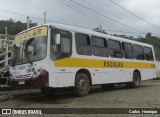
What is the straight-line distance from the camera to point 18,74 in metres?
13.5

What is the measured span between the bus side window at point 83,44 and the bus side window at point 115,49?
2.29 m

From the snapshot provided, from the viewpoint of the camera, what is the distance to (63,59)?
1345 cm

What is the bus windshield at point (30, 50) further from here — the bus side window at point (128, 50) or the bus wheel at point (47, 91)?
the bus side window at point (128, 50)

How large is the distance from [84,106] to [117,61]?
713 cm

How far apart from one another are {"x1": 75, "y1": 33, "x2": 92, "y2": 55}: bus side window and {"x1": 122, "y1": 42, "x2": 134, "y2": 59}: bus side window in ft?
13.9

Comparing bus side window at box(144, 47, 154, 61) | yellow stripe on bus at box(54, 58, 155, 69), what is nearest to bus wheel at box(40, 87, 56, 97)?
yellow stripe on bus at box(54, 58, 155, 69)

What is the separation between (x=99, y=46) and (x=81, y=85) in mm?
2842

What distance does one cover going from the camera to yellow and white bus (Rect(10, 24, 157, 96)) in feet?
41.8

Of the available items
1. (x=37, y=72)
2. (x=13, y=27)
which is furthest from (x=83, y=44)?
(x=13, y=27)

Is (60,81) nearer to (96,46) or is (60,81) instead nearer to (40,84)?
(40,84)

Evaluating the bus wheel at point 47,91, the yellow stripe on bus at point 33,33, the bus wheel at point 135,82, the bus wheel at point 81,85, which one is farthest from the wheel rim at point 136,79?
the yellow stripe on bus at point 33,33

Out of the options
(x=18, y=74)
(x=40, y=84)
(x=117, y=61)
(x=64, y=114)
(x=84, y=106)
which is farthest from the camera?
(x=117, y=61)

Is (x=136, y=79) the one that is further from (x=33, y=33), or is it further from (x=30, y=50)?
(x=30, y=50)

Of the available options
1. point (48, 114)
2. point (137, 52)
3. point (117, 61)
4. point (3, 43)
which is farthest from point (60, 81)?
point (137, 52)
